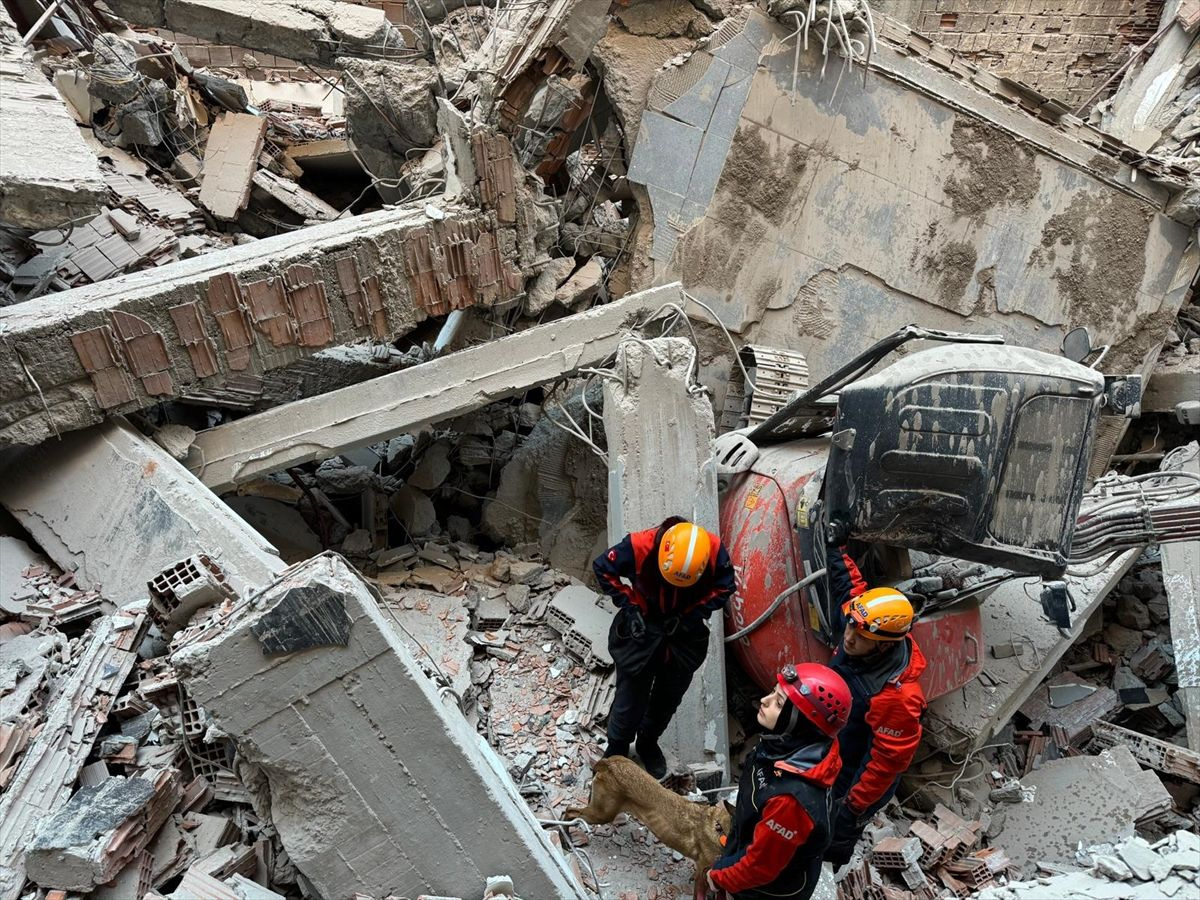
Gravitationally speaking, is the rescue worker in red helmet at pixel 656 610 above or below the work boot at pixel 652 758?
above

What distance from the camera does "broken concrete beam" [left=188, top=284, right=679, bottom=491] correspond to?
4258 millimetres

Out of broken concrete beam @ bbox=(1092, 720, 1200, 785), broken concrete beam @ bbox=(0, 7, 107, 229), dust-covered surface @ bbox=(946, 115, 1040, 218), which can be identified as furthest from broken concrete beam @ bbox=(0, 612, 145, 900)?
dust-covered surface @ bbox=(946, 115, 1040, 218)

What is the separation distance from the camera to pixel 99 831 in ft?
8.41

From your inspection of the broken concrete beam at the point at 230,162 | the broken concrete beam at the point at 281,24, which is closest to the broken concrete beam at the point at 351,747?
the broken concrete beam at the point at 230,162

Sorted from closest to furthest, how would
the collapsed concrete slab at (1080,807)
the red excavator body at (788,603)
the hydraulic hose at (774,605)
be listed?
1. the hydraulic hose at (774,605)
2. the red excavator body at (788,603)
3. the collapsed concrete slab at (1080,807)

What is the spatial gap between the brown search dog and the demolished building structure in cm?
26

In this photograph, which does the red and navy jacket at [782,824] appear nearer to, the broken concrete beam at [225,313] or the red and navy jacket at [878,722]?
the red and navy jacket at [878,722]

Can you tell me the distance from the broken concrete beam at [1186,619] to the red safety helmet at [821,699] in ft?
10.6

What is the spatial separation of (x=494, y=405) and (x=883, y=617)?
10.9 feet

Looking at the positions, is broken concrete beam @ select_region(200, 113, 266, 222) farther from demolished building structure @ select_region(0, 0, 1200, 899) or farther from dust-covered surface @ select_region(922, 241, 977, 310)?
dust-covered surface @ select_region(922, 241, 977, 310)

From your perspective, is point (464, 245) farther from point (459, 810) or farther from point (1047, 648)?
point (1047, 648)

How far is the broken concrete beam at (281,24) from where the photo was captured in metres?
6.38

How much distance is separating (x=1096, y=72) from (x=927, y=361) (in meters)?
7.03

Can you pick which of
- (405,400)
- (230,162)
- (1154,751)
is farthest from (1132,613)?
(230,162)
